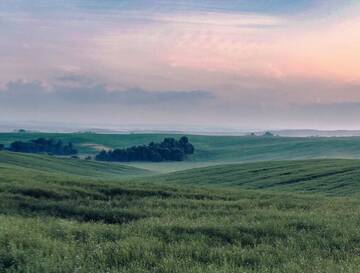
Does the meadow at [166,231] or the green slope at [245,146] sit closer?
the meadow at [166,231]

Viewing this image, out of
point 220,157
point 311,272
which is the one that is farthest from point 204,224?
point 220,157

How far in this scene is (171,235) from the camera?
1354cm

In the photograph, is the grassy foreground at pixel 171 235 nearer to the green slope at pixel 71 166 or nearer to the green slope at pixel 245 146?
the green slope at pixel 71 166

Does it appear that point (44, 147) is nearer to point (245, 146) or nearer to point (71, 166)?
point (245, 146)

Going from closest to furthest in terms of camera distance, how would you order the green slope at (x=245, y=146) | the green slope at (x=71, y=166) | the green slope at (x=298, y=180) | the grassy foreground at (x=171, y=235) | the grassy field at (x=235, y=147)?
1. the grassy foreground at (x=171, y=235)
2. the green slope at (x=298, y=180)
3. the green slope at (x=71, y=166)
4. the grassy field at (x=235, y=147)
5. the green slope at (x=245, y=146)

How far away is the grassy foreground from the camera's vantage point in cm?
1074

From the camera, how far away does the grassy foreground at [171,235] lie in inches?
423

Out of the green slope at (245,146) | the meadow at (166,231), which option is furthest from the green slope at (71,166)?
the meadow at (166,231)

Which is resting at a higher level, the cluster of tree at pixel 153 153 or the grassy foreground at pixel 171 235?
the grassy foreground at pixel 171 235

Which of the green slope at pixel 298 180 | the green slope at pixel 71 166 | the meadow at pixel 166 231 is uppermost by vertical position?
the meadow at pixel 166 231

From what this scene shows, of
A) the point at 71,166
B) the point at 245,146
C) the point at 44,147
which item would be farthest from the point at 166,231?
the point at 245,146

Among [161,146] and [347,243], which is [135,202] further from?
[161,146]

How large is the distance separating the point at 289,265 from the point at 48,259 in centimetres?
456

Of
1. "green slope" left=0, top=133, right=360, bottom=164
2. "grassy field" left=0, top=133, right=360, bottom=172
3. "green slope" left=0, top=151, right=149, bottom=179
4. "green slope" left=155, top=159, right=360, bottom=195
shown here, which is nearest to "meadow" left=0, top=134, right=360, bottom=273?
"green slope" left=155, top=159, right=360, bottom=195
